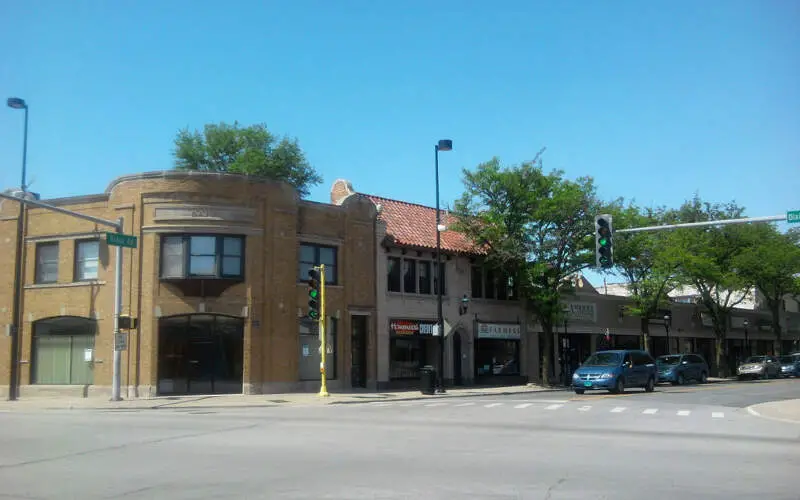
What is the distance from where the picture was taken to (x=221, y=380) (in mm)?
29297

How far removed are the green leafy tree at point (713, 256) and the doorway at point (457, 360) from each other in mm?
15177

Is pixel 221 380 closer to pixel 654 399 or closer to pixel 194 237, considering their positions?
pixel 194 237

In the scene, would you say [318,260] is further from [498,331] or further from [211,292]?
[498,331]

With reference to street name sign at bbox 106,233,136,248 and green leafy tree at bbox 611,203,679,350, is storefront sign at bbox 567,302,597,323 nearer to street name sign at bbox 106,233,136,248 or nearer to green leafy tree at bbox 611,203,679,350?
green leafy tree at bbox 611,203,679,350

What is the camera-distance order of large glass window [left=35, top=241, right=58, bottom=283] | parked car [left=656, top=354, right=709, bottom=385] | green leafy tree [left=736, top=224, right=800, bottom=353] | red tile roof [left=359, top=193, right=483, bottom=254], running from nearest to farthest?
large glass window [left=35, top=241, right=58, bottom=283], red tile roof [left=359, top=193, right=483, bottom=254], parked car [left=656, top=354, right=709, bottom=385], green leafy tree [left=736, top=224, right=800, bottom=353]

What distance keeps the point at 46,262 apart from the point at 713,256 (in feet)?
129

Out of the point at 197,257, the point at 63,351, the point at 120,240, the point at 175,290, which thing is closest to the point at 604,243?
the point at 197,257

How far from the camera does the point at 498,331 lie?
40.7 meters

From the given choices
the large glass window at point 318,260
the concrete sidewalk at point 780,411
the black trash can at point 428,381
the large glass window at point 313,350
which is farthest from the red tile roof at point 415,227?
the concrete sidewalk at point 780,411

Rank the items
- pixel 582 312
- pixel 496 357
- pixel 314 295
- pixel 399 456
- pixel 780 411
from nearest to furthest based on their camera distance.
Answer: pixel 399 456, pixel 780 411, pixel 314 295, pixel 496 357, pixel 582 312

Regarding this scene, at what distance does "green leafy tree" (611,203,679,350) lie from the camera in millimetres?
41219

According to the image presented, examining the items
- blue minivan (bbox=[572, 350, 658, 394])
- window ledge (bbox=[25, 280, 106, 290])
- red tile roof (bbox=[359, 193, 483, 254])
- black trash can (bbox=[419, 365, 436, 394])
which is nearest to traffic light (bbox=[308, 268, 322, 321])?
black trash can (bbox=[419, 365, 436, 394])

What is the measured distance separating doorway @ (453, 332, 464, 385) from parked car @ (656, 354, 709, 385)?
10.6m

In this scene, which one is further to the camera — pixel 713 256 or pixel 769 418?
pixel 713 256
